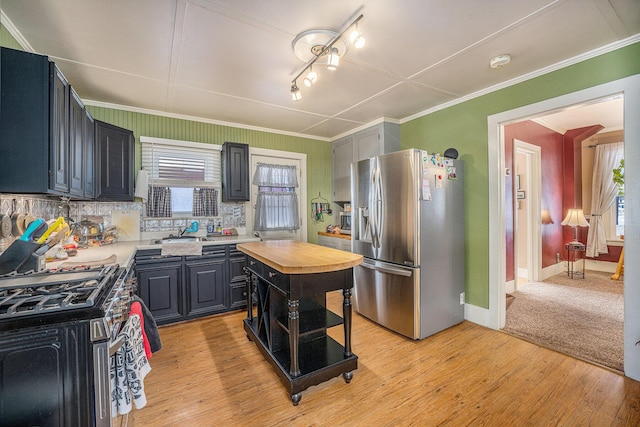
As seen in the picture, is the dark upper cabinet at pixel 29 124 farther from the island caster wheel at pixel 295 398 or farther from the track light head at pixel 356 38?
the island caster wheel at pixel 295 398

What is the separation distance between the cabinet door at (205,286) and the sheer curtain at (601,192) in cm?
660

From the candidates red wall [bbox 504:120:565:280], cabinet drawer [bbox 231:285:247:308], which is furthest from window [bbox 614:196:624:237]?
cabinet drawer [bbox 231:285:247:308]

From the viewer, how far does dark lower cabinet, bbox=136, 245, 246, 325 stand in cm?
297

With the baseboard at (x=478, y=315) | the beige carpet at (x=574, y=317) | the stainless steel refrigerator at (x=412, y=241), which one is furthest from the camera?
the baseboard at (x=478, y=315)

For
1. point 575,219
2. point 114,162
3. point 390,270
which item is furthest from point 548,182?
point 114,162

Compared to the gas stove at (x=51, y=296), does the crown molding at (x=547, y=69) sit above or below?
above

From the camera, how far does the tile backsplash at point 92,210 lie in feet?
6.32

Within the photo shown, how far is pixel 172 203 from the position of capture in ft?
11.9

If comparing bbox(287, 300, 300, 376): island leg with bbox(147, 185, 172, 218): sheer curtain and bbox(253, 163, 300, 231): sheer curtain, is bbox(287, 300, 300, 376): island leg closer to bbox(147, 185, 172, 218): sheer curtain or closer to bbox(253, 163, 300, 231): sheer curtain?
bbox(253, 163, 300, 231): sheer curtain

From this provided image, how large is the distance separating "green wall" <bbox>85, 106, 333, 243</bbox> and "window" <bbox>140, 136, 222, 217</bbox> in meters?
0.12

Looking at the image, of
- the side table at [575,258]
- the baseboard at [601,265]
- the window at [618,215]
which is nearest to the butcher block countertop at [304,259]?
the side table at [575,258]

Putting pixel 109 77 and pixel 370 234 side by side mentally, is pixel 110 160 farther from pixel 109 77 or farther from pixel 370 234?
pixel 370 234

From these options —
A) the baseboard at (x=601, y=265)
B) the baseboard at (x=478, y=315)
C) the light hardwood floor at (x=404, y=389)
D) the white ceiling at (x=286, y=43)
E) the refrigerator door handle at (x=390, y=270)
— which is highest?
the white ceiling at (x=286, y=43)

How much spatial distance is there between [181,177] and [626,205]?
180 inches
